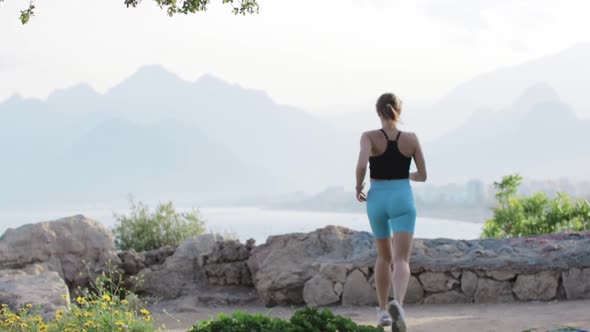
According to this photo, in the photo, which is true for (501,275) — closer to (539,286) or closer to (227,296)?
(539,286)

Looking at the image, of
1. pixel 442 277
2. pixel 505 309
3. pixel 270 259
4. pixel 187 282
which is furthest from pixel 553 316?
pixel 187 282

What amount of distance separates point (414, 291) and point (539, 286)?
1.51 m

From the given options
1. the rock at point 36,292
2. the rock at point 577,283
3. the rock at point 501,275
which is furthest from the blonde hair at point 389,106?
the rock at point 577,283

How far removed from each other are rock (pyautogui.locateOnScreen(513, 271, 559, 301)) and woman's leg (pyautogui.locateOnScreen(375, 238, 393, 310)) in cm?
302

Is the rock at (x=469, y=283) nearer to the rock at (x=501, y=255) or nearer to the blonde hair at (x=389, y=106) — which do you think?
the rock at (x=501, y=255)

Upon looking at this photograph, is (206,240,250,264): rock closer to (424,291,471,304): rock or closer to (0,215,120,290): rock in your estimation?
(0,215,120,290): rock

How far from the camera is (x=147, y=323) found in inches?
284

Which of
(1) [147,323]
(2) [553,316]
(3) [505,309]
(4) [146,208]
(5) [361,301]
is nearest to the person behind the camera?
(1) [147,323]

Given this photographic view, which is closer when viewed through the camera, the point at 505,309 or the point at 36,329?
the point at 36,329

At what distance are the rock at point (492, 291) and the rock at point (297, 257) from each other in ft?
4.48

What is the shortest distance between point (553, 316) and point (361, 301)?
252 cm

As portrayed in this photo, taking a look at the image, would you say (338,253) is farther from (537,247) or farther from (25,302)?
(25,302)

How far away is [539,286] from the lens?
10250 mm

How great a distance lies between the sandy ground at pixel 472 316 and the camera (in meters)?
8.12
